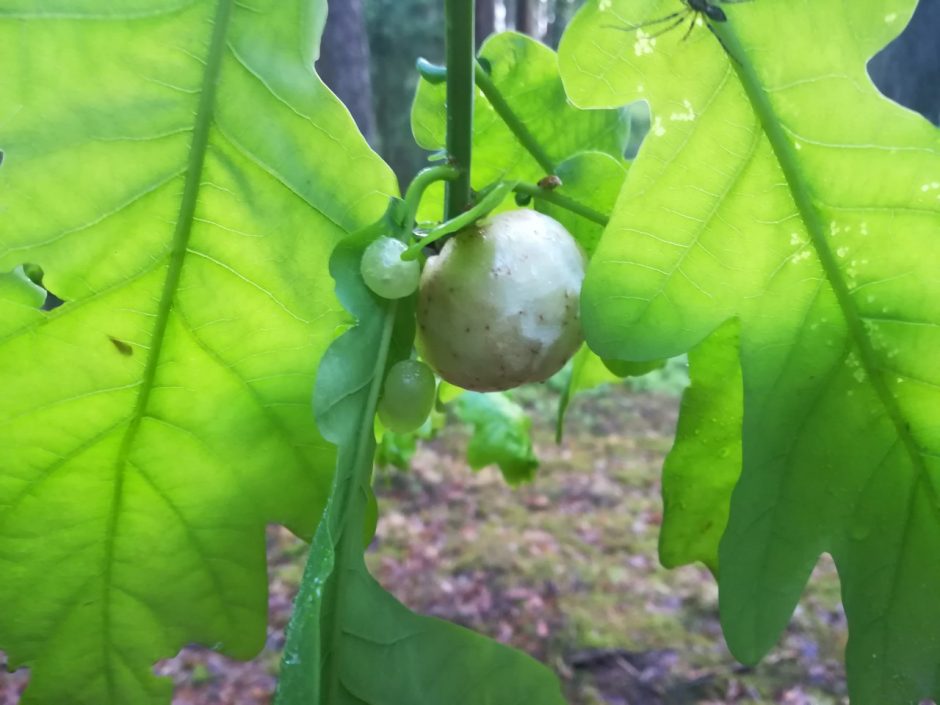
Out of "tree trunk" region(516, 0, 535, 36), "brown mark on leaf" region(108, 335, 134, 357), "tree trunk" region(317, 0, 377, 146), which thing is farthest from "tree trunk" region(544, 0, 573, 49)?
"brown mark on leaf" region(108, 335, 134, 357)

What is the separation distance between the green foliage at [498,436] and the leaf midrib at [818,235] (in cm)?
92

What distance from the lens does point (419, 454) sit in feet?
12.5

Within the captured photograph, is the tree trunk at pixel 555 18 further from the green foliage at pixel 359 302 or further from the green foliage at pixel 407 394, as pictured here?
the green foliage at pixel 407 394

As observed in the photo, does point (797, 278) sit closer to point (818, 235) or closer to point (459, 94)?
point (818, 235)

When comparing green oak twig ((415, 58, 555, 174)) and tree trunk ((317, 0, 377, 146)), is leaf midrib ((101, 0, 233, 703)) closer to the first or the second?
green oak twig ((415, 58, 555, 174))

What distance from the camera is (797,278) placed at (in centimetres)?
61

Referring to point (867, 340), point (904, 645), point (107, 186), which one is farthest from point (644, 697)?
point (107, 186)

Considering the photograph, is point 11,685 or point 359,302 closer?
point 359,302

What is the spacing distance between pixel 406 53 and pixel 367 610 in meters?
8.44

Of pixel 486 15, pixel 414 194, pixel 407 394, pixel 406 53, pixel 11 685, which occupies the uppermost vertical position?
pixel 406 53

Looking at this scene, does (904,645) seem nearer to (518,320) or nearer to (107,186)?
(518,320)

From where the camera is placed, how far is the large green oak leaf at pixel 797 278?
584mm

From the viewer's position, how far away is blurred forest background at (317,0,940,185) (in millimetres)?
903

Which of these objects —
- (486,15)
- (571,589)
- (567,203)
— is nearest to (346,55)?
(571,589)
